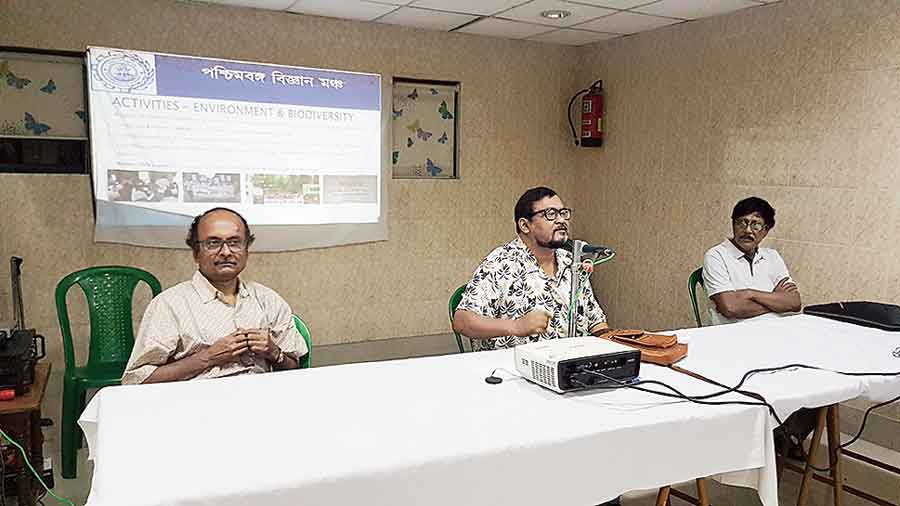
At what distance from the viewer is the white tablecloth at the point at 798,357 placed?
1.95 metres

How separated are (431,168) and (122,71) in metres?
2.02

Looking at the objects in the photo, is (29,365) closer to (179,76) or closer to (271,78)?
(179,76)

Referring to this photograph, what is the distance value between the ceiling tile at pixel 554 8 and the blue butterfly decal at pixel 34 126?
8.75ft

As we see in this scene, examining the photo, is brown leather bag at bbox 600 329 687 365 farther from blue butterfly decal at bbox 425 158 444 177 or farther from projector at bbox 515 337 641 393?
blue butterfly decal at bbox 425 158 444 177

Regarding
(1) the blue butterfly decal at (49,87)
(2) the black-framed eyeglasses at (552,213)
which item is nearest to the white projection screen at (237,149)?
(1) the blue butterfly decal at (49,87)

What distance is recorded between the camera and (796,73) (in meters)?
3.64

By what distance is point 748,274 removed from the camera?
3463mm

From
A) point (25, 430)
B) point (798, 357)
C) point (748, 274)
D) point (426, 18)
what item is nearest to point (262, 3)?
point (426, 18)

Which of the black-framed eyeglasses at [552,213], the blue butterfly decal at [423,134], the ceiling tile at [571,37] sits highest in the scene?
the ceiling tile at [571,37]

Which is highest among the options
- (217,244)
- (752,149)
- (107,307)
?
(752,149)

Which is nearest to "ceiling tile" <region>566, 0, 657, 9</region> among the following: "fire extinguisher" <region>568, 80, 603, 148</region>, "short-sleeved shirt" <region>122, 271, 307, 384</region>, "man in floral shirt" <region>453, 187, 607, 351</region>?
"fire extinguisher" <region>568, 80, 603, 148</region>

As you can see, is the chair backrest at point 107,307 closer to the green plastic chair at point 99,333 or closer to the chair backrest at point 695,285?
the green plastic chair at point 99,333

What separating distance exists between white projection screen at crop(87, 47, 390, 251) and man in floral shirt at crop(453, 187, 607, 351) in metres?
1.85

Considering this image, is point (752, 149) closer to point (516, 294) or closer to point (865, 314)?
point (865, 314)
